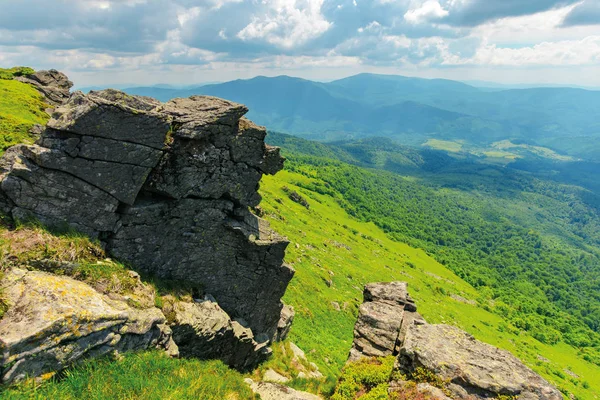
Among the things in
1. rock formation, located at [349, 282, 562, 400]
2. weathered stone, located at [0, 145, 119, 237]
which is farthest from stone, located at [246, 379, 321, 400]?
weathered stone, located at [0, 145, 119, 237]

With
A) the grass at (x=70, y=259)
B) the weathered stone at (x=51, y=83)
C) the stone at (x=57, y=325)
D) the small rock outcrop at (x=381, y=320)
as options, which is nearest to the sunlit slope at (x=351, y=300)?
the small rock outcrop at (x=381, y=320)

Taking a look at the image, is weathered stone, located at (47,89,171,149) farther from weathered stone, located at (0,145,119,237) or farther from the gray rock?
the gray rock

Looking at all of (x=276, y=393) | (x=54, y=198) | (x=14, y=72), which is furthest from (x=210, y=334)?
(x=14, y=72)

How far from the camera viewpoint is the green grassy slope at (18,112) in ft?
86.3

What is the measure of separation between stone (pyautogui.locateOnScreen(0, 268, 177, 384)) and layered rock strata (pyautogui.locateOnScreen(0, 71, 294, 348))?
4.18 m

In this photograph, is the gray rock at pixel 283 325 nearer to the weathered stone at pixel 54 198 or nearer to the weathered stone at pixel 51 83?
the weathered stone at pixel 54 198

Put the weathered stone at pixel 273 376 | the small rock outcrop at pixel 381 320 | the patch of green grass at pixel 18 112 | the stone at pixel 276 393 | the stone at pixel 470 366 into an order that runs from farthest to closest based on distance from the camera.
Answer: the patch of green grass at pixel 18 112, the weathered stone at pixel 273 376, the small rock outcrop at pixel 381 320, the stone at pixel 276 393, the stone at pixel 470 366

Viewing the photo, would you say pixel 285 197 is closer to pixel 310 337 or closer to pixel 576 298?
pixel 310 337

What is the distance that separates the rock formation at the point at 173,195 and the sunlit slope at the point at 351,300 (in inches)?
513

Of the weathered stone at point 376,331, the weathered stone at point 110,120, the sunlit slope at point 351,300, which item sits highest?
the weathered stone at point 110,120

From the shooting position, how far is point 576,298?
17612 centimetres

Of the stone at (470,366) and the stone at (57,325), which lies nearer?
the stone at (57,325)

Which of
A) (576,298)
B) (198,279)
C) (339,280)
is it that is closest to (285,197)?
(339,280)

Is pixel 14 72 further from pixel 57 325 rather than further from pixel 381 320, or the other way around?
pixel 381 320
